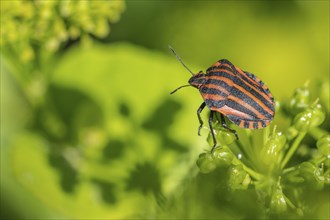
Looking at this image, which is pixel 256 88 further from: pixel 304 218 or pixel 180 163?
pixel 180 163

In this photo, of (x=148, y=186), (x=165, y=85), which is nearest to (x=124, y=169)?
(x=148, y=186)

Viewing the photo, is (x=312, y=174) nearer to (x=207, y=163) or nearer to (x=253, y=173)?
(x=253, y=173)

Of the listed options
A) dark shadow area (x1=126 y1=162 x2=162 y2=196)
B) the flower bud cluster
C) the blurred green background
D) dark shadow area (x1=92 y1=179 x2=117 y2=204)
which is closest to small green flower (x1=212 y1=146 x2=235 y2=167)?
the flower bud cluster

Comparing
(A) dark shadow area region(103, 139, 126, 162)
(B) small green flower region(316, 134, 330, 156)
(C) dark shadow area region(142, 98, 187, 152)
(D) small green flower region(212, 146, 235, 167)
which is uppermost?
(B) small green flower region(316, 134, 330, 156)

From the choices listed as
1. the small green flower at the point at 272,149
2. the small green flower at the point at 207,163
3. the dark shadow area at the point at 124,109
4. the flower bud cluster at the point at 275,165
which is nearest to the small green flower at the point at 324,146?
the flower bud cluster at the point at 275,165

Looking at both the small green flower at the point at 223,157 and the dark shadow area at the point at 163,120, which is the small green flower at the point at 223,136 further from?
the dark shadow area at the point at 163,120

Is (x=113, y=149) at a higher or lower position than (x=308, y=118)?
lower

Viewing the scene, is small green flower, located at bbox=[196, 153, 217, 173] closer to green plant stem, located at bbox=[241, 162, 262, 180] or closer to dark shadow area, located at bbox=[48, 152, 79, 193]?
green plant stem, located at bbox=[241, 162, 262, 180]

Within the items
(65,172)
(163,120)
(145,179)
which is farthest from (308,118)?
(65,172)

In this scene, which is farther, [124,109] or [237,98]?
[124,109]
